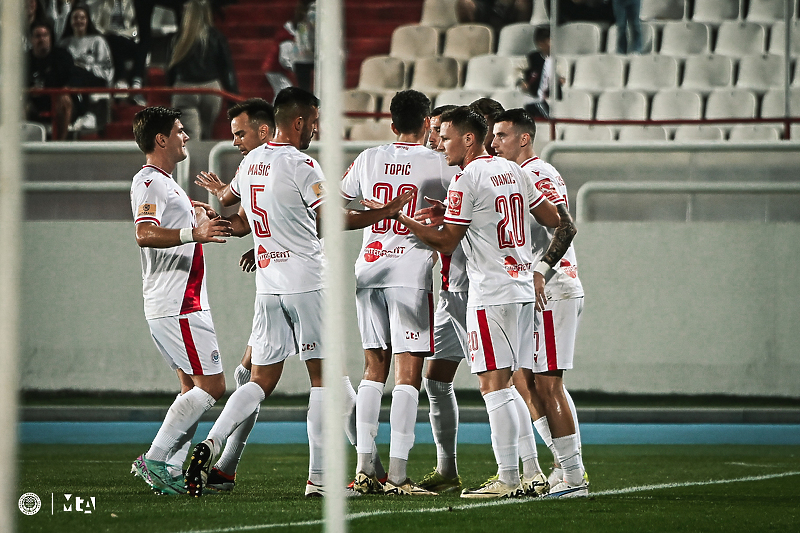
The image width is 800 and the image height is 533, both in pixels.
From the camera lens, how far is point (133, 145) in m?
11.5

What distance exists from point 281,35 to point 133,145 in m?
4.75

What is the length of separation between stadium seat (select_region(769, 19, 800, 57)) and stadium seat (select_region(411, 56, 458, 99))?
4.36 meters

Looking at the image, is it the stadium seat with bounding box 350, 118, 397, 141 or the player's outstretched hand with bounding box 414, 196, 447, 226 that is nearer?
the player's outstretched hand with bounding box 414, 196, 447, 226

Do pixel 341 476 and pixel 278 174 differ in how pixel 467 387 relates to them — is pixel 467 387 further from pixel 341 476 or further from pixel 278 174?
pixel 341 476

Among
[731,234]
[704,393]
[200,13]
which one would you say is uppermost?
[200,13]

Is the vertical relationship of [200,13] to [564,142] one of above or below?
above

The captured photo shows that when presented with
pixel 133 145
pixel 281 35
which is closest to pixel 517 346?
pixel 133 145

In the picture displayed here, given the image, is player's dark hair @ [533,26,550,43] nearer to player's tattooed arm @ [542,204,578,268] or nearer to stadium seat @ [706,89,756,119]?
stadium seat @ [706,89,756,119]

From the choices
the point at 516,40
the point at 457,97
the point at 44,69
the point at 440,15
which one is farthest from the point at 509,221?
the point at 440,15

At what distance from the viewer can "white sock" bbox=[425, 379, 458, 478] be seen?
21.7 feet

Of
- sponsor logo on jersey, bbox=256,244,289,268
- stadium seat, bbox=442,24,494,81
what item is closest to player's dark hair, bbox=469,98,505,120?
sponsor logo on jersey, bbox=256,244,289,268

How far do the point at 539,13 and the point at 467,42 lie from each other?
44.8 inches

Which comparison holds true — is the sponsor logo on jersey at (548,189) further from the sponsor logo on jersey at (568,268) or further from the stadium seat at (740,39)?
the stadium seat at (740,39)

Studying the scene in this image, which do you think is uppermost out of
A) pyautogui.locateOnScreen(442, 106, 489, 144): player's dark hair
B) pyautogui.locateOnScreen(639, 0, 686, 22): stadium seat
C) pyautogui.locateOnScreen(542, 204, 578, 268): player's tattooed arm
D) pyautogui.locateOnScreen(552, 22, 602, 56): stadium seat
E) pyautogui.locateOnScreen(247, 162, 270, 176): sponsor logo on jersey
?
pyautogui.locateOnScreen(639, 0, 686, 22): stadium seat
